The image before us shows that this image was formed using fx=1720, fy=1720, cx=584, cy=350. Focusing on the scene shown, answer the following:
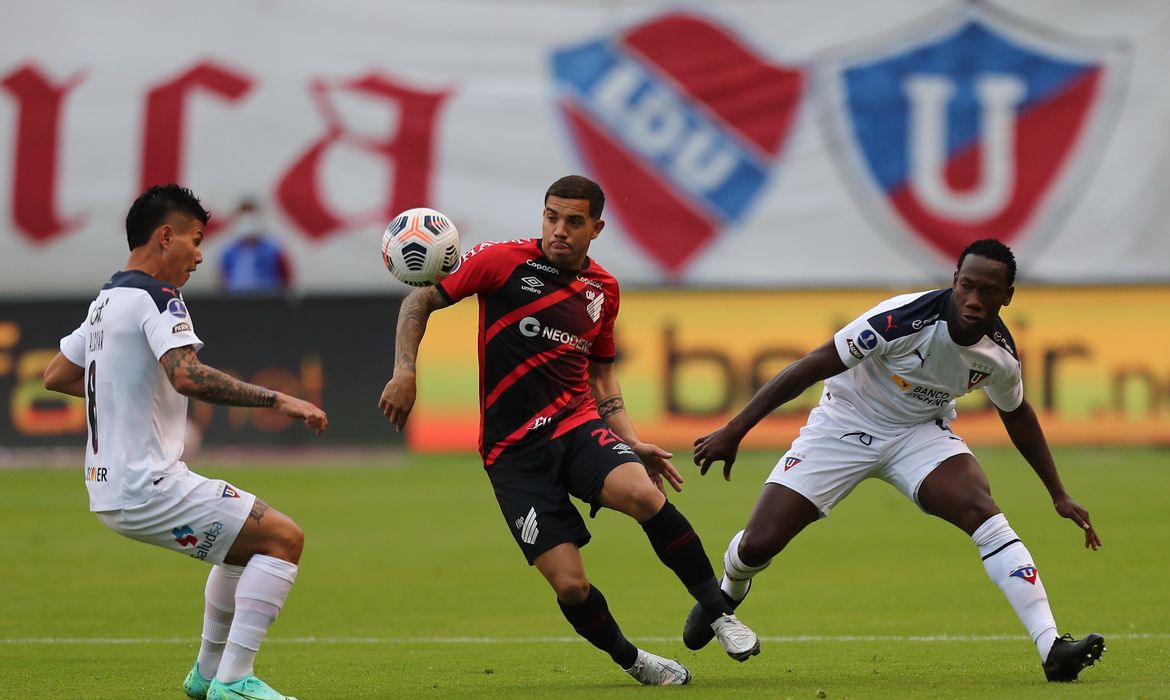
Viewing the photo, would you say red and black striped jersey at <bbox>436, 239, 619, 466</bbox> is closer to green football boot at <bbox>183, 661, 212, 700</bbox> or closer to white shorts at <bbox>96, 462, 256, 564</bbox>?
white shorts at <bbox>96, 462, 256, 564</bbox>

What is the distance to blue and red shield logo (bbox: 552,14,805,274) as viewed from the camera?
2394 centimetres

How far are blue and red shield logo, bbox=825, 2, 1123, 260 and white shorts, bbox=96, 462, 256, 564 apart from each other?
58.4 feet

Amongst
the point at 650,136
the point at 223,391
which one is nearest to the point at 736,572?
the point at 223,391

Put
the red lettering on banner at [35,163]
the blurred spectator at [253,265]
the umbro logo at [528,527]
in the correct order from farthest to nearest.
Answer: the red lettering on banner at [35,163] < the blurred spectator at [253,265] < the umbro logo at [528,527]

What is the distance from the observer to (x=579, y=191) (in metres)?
8.30

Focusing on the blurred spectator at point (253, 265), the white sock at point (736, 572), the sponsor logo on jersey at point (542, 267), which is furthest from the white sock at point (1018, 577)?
the blurred spectator at point (253, 265)

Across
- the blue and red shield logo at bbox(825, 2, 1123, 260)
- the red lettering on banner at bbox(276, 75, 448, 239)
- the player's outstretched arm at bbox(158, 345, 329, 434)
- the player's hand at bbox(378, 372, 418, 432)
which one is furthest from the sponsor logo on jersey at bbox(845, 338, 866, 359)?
the blue and red shield logo at bbox(825, 2, 1123, 260)

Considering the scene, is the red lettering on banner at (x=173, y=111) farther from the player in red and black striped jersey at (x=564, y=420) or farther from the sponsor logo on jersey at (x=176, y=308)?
the sponsor logo on jersey at (x=176, y=308)

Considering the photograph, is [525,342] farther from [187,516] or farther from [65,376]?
[65,376]

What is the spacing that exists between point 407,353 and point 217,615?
1.46 m

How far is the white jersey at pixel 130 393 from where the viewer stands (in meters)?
7.27

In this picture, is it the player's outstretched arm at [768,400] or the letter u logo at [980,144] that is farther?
the letter u logo at [980,144]

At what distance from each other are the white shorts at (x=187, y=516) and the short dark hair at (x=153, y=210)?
103 centimetres

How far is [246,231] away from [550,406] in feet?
48.7
